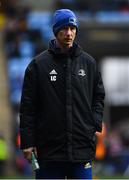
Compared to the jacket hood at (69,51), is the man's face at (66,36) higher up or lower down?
higher up

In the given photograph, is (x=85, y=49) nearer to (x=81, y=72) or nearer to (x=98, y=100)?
(x=98, y=100)

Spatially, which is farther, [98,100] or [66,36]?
[98,100]

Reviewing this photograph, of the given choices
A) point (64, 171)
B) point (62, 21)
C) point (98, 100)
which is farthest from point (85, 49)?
point (64, 171)

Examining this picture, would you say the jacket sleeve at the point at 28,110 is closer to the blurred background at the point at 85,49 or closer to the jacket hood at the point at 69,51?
the jacket hood at the point at 69,51

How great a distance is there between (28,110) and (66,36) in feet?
2.14

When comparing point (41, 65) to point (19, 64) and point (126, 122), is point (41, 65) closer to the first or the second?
point (19, 64)

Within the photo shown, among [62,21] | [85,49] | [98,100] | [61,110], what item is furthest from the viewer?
[85,49]

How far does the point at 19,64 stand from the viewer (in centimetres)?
2528

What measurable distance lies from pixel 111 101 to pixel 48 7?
385 cm

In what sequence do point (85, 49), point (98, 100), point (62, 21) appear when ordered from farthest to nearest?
1. point (85, 49)
2. point (98, 100)
3. point (62, 21)

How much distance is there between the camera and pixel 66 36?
6.54 meters

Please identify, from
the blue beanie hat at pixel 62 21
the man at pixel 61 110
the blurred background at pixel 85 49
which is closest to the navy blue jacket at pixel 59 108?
the man at pixel 61 110

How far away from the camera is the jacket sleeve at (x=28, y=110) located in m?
6.51

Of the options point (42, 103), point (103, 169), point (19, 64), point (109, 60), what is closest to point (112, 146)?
point (103, 169)
